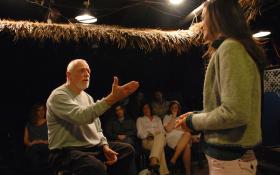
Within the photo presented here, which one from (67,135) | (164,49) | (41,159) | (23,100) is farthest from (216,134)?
(23,100)

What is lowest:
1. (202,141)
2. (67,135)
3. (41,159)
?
(41,159)

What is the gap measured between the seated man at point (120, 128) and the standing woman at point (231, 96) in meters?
3.67

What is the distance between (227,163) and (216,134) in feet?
0.47

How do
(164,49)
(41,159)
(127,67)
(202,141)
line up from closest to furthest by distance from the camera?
(202,141)
(41,159)
(164,49)
(127,67)

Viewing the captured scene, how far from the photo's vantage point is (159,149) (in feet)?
15.5

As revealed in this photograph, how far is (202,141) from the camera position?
1509 millimetres

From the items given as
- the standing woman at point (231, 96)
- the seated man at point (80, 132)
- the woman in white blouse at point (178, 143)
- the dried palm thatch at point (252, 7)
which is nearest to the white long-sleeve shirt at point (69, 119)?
the seated man at point (80, 132)

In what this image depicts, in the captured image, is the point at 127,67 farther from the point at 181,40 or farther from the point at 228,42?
the point at 228,42

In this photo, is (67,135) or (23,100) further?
(23,100)

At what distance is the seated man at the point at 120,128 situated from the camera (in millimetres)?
5016

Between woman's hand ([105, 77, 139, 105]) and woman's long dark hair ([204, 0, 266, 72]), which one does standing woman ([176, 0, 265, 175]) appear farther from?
woman's hand ([105, 77, 139, 105])

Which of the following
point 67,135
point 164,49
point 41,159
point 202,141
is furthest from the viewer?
point 164,49

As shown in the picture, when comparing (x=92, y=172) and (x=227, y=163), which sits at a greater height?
(x=227, y=163)

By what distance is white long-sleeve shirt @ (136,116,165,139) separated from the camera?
5172mm
